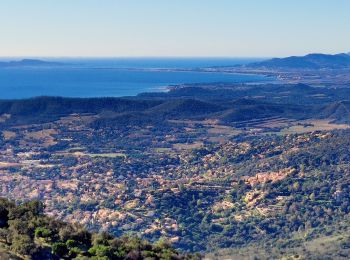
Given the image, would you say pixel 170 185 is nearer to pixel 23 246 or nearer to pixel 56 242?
pixel 56 242

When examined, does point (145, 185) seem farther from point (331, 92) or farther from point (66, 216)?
point (331, 92)

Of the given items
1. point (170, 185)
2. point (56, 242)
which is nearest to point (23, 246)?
point (56, 242)

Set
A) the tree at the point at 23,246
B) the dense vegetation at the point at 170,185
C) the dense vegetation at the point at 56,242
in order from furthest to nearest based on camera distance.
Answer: the dense vegetation at the point at 170,185
the dense vegetation at the point at 56,242
the tree at the point at 23,246

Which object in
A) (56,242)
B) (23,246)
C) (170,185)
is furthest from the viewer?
(170,185)

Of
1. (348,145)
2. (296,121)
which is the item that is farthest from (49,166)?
(296,121)

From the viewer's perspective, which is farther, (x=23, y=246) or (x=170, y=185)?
(x=170, y=185)

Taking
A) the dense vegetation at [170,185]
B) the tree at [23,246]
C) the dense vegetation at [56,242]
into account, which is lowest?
the dense vegetation at [170,185]

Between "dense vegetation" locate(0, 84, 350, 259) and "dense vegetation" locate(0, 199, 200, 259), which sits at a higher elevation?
"dense vegetation" locate(0, 199, 200, 259)

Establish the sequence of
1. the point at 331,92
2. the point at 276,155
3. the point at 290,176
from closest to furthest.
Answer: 1. the point at 290,176
2. the point at 276,155
3. the point at 331,92
